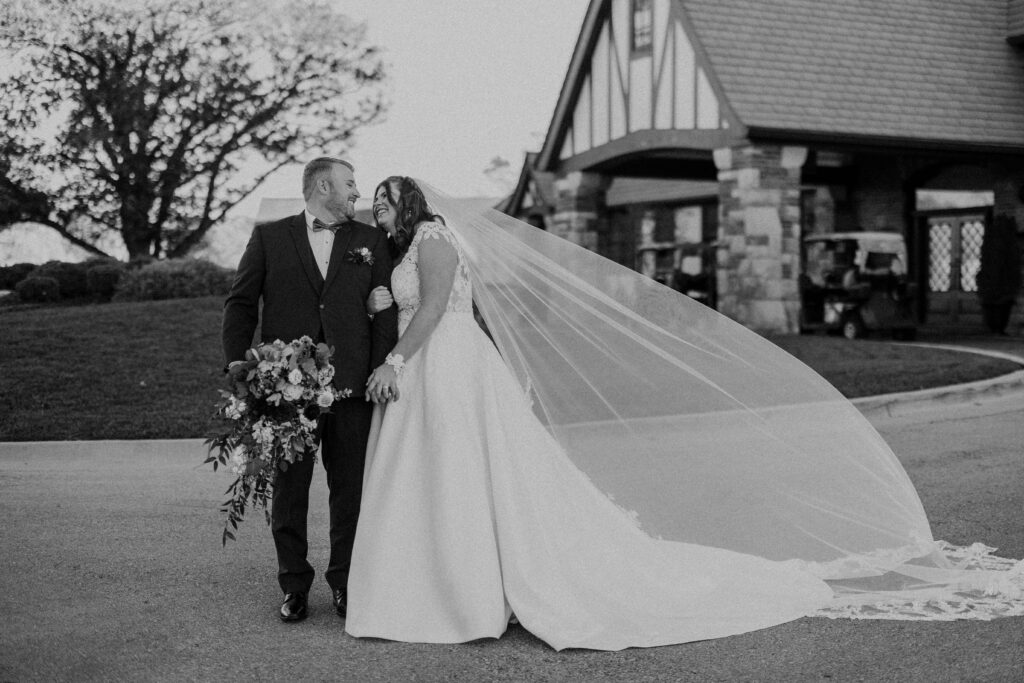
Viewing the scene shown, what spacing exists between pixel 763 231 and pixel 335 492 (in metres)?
14.1

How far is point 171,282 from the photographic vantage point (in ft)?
65.8

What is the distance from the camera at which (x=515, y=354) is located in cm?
571

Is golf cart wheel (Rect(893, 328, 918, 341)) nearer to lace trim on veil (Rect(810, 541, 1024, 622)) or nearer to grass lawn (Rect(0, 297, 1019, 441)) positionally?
grass lawn (Rect(0, 297, 1019, 441))

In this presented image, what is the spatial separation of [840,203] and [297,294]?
21.1 metres

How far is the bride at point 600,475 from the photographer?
4.93m

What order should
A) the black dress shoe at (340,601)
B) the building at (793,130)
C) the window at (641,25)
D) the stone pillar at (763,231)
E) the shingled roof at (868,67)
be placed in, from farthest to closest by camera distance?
the window at (641,25) < the shingled roof at (868,67) < the building at (793,130) < the stone pillar at (763,231) < the black dress shoe at (340,601)

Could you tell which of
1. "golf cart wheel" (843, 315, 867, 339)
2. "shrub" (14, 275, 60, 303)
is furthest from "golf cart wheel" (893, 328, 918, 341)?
"shrub" (14, 275, 60, 303)

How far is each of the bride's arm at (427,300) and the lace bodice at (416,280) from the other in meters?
0.03

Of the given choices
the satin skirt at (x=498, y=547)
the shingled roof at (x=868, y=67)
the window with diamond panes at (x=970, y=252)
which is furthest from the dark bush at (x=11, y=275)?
the satin skirt at (x=498, y=547)

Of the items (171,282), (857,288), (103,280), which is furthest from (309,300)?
(103,280)

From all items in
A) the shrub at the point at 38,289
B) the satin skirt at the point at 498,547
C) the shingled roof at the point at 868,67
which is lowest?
the satin skirt at the point at 498,547

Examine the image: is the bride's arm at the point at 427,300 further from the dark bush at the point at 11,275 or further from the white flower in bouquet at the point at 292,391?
the dark bush at the point at 11,275

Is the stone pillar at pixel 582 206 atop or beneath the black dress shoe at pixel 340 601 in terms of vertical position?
atop

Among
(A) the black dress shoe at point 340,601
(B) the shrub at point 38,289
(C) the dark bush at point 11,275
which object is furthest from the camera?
(C) the dark bush at point 11,275
